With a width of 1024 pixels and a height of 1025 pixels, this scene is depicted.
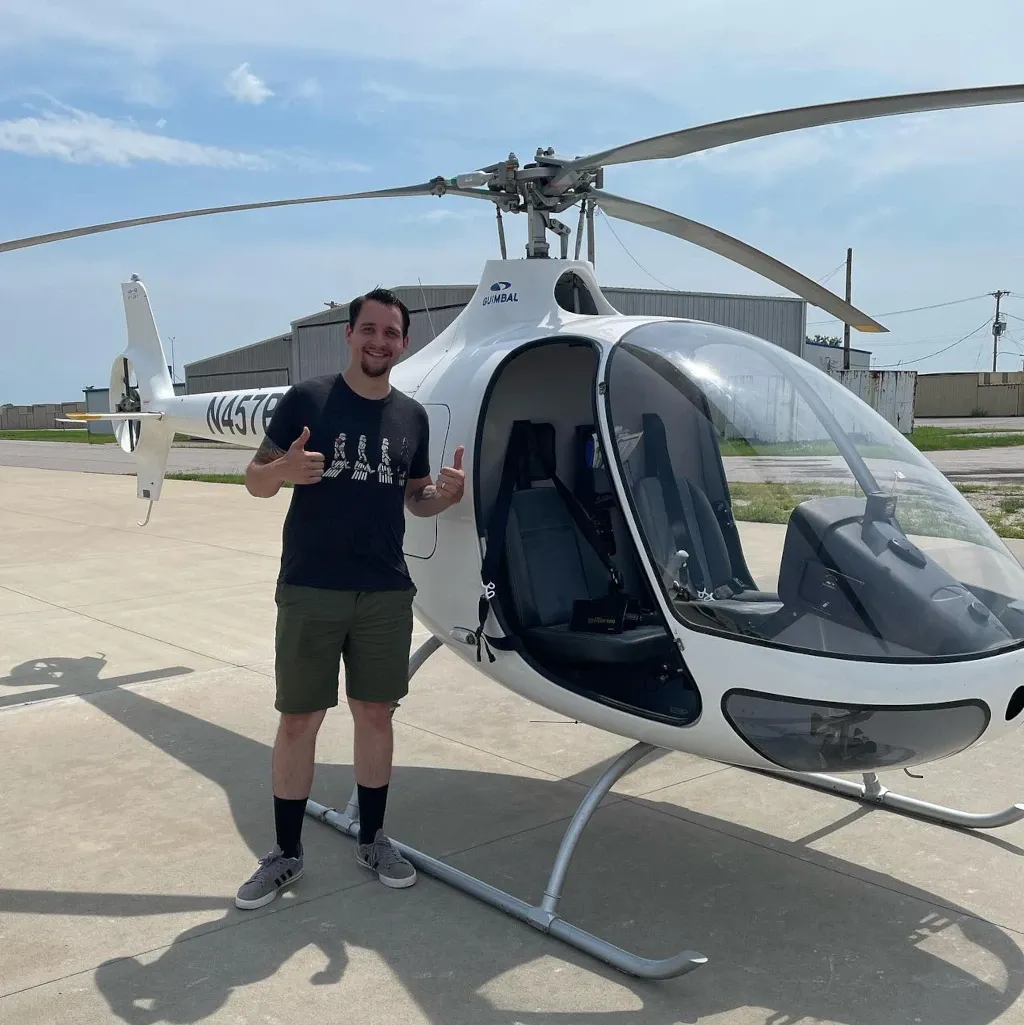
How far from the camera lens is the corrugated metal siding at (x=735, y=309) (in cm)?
3334

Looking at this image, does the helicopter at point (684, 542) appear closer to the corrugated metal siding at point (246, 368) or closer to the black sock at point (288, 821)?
the black sock at point (288, 821)

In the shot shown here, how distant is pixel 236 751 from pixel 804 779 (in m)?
2.52

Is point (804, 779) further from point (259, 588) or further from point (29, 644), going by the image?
point (259, 588)

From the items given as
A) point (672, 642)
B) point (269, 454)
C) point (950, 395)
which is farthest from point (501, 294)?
point (950, 395)

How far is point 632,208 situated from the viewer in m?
4.46

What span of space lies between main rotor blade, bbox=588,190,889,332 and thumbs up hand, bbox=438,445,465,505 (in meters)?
1.32

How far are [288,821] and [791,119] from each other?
2702mm

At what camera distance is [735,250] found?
4.58 m

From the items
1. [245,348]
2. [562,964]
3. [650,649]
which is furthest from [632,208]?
[245,348]

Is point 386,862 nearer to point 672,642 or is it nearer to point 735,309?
point 672,642

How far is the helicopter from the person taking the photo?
2.96m

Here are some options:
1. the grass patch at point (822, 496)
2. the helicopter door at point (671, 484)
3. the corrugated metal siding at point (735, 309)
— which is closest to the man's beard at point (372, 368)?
the helicopter door at point (671, 484)

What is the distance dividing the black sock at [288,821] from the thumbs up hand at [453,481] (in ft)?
3.68

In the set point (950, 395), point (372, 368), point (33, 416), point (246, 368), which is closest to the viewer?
point (372, 368)
